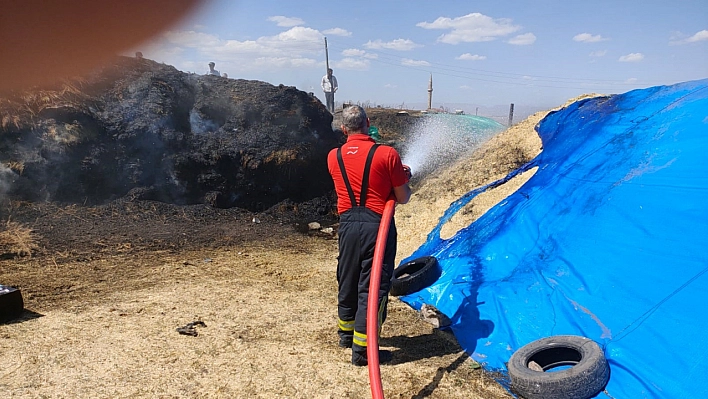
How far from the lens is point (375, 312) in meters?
3.21

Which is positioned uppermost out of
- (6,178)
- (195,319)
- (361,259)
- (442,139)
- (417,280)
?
(361,259)

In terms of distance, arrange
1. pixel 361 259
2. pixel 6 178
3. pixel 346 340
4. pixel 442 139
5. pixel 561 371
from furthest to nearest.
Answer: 1. pixel 442 139
2. pixel 6 178
3. pixel 346 340
4. pixel 361 259
5. pixel 561 371

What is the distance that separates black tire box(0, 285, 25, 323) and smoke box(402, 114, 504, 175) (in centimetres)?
1008

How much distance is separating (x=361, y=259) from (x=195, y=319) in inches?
81.2

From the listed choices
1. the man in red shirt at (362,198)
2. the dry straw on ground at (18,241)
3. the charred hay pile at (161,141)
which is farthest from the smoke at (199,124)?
the man in red shirt at (362,198)

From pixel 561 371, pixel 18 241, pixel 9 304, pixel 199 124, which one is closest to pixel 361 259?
pixel 561 371

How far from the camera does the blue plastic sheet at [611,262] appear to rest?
11.5 ft

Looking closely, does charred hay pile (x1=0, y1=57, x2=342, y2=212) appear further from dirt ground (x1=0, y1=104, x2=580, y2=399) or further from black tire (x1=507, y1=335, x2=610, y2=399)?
black tire (x1=507, y1=335, x2=610, y2=399)

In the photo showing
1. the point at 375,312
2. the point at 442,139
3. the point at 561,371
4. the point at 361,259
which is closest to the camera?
the point at 375,312

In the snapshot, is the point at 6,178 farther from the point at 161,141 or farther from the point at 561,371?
the point at 561,371

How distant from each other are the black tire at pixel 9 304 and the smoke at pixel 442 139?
1008 cm

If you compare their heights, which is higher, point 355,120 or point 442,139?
point 355,120

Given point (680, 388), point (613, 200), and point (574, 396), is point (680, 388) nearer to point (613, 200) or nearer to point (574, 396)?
point (574, 396)

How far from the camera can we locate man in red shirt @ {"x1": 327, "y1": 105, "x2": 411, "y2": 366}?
146 inches
